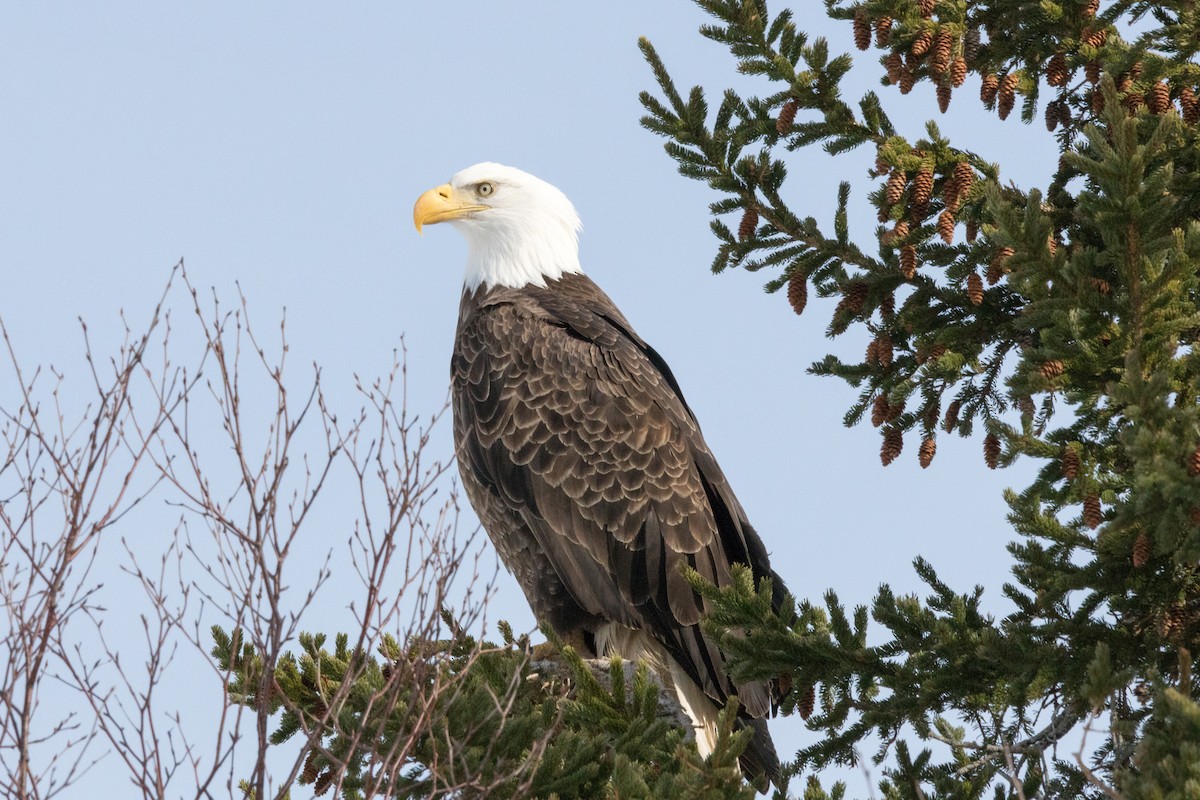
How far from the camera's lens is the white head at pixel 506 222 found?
769cm

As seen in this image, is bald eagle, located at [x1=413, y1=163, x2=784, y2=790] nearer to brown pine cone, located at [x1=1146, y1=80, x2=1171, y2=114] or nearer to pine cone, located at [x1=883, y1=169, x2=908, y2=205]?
pine cone, located at [x1=883, y1=169, x2=908, y2=205]

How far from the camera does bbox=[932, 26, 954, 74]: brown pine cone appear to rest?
523 cm

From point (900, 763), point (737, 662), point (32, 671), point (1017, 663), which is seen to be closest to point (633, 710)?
point (737, 662)

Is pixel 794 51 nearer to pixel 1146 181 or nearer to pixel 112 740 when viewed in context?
pixel 1146 181

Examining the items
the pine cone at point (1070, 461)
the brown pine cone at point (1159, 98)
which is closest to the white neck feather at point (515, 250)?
the brown pine cone at point (1159, 98)

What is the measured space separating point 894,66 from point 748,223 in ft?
2.72

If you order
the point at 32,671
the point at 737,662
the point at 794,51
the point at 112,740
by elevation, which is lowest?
the point at 737,662

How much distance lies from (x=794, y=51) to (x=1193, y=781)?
324 cm

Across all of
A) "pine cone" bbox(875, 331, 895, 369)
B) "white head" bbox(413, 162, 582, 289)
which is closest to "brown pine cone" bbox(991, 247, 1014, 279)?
"pine cone" bbox(875, 331, 895, 369)

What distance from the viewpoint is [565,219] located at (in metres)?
7.93

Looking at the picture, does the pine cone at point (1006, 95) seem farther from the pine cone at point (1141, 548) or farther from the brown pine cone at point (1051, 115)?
the pine cone at point (1141, 548)

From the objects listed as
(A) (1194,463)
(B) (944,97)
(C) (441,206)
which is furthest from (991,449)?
(C) (441,206)

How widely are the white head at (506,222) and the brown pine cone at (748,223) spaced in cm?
225

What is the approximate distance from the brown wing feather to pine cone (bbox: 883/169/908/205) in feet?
6.52
